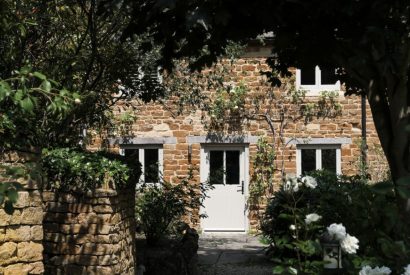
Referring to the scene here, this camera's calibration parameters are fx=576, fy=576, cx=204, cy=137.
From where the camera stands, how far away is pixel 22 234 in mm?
4836

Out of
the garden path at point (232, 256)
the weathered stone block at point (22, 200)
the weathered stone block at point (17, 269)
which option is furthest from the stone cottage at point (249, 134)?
the weathered stone block at point (22, 200)

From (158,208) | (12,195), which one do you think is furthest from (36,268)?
(158,208)

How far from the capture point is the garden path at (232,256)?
8992 millimetres

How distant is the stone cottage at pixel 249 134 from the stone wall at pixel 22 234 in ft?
29.4

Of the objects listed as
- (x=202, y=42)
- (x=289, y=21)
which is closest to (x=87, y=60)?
(x=202, y=42)

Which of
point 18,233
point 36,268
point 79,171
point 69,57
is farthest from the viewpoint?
point 69,57

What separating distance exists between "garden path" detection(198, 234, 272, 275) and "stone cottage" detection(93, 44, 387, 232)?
4.24 feet

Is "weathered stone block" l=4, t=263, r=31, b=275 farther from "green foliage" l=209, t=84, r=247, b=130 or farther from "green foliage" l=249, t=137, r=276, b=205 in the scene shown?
"green foliage" l=249, t=137, r=276, b=205

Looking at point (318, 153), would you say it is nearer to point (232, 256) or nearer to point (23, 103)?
point (232, 256)

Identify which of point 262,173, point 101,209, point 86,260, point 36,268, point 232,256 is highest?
point 262,173

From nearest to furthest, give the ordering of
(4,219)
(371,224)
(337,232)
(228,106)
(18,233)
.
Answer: (337,232)
(371,224)
(4,219)
(18,233)
(228,106)

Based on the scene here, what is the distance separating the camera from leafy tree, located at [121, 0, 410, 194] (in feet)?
13.9

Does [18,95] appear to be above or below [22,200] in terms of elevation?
above

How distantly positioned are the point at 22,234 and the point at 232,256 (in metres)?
6.05
